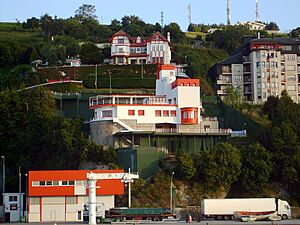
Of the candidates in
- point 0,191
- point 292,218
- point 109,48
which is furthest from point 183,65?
point 292,218

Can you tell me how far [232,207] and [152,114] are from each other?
23.0 meters

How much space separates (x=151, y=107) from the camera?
289ft

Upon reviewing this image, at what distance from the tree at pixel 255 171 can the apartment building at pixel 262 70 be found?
34.5m

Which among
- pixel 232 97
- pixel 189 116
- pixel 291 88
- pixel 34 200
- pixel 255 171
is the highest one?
pixel 291 88

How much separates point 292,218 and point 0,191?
38.1 metres

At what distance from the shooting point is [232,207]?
226 ft

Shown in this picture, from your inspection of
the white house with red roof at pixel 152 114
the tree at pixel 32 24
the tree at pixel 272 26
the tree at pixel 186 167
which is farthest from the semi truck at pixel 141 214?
the tree at pixel 272 26

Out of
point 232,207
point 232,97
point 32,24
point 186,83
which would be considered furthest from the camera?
point 32,24

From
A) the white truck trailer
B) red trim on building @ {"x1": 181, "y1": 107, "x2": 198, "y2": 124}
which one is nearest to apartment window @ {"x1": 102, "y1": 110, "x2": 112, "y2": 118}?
red trim on building @ {"x1": 181, "y1": 107, "x2": 198, "y2": 124}

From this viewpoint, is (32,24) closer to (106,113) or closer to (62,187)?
(106,113)

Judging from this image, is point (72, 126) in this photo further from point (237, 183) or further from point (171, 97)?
point (237, 183)

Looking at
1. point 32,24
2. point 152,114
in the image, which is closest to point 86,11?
point 32,24

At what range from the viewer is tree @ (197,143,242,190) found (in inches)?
3046

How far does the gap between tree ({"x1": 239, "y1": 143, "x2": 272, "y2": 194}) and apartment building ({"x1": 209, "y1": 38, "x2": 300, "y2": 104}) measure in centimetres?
3447
